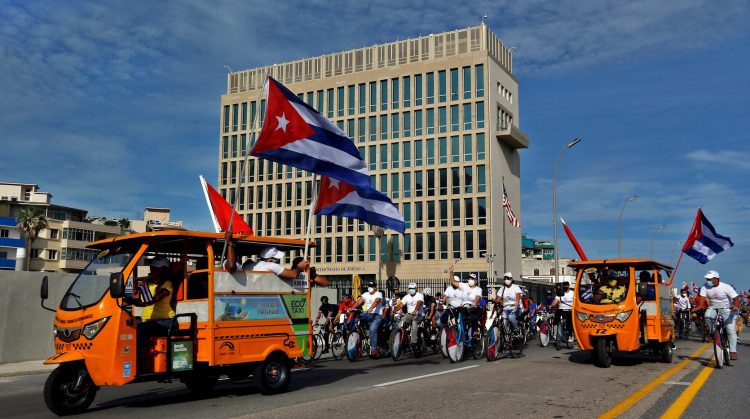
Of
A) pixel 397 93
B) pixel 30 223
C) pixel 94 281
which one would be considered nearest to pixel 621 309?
pixel 94 281

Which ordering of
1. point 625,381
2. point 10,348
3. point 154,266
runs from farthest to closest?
point 10,348 → point 625,381 → point 154,266

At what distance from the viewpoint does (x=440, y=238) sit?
66.8m

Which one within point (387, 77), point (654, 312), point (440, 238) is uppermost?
point (387, 77)

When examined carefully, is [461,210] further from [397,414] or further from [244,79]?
[397,414]

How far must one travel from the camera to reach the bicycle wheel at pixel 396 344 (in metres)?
15.3

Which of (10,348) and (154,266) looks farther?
(10,348)

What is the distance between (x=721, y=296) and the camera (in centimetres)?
1305

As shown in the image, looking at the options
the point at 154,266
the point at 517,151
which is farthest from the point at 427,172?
the point at 154,266

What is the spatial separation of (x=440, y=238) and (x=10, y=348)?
53916 millimetres

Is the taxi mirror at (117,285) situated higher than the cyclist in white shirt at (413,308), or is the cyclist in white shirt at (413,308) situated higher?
the taxi mirror at (117,285)

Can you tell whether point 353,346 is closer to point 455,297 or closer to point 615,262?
point 455,297

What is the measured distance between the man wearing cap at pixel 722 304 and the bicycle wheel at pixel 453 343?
4963 mm

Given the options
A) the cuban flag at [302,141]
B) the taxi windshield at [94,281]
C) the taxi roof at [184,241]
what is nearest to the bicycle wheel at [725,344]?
the cuban flag at [302,141]

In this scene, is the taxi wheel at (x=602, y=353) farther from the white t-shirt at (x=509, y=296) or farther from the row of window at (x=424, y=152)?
the row of window at (x=424, y=152)
